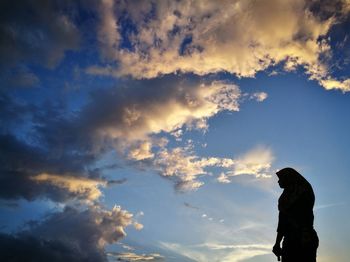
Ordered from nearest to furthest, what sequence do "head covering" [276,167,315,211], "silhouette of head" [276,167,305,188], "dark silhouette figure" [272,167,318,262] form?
"dark silhouette figure" [272,167,318,262], "head covering" [276,167,315,211], "silhouette of head" [276,167,305,188]

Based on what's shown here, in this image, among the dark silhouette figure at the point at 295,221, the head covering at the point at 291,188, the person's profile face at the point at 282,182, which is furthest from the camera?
the person's profile face at the point at 282,182

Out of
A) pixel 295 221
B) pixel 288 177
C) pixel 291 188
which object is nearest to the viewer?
pixel 295 221

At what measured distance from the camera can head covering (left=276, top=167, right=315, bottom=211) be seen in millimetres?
10250

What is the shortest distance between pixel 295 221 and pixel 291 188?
40.2 inches

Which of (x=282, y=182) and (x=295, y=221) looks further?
(x=282, y=182)

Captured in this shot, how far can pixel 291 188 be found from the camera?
1054 cm

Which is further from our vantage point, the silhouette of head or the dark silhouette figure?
the silhouette of head

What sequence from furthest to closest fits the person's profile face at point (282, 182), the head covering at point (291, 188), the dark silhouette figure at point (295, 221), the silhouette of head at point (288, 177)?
the person's profile face at point (282, 182) < the silhouette of head at point (288, 177) < the head covering at point (291, 188) < the dark silhouette figure at point (295, 221)

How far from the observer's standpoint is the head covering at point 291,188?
1025 centimetres

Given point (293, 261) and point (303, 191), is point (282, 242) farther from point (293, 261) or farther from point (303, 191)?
point (303, 191)

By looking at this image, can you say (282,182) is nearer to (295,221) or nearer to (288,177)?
(288,177)

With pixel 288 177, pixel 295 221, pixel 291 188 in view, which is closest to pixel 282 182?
pixel 288 177

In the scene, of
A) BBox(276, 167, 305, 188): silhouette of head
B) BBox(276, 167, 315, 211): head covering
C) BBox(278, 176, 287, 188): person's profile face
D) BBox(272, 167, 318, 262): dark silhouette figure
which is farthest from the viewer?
BBox(278, 176, 287, 188): person's profile face

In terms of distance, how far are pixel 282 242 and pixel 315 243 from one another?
1.01 meters
